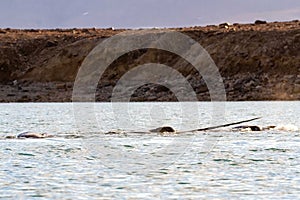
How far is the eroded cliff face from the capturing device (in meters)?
100

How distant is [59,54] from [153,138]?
88329 millimetres

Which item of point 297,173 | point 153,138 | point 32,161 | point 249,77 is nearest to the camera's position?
point 297,173

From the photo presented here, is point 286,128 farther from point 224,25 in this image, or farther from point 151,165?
point 224,25

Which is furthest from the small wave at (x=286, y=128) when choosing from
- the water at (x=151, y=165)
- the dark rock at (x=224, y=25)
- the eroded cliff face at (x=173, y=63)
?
the dark rock at (x=224, y=25)

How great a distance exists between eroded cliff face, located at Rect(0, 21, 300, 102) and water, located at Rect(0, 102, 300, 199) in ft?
180

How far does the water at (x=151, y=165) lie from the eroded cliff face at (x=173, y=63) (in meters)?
55.0

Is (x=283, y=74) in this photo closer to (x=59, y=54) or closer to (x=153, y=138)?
(x=59, y=54)

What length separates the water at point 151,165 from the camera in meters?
22.4

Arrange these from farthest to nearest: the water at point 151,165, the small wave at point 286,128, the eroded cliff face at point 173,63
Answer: the eroded cliff face at point 173,63 → the small wave at point 286,128 → the water at point 151,165

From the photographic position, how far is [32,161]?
29938 millimetres

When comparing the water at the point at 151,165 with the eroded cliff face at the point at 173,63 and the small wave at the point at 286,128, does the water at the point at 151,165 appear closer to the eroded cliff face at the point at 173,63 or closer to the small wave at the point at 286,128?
the small wave at the point at 286,128

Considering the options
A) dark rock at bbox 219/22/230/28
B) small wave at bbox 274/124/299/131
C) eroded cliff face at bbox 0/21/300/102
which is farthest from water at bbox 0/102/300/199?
dark rock at bbox 219/22/230/28

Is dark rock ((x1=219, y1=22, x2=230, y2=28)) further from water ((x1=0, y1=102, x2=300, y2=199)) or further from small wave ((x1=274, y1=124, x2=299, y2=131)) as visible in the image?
water ((x1=0, y1=102, x2=300, y2=199))

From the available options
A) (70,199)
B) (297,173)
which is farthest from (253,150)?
(70,199)
